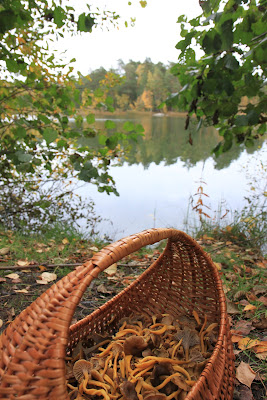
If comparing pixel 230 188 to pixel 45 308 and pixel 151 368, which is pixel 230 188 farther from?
pixel 45 308

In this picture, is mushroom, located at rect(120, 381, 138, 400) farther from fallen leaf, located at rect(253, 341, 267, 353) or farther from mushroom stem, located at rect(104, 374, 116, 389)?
fallen leaf, located at rect(253, 341, 267, 353)

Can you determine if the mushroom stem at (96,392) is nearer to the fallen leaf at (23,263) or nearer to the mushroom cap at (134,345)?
the mushroom cap at (134,345)

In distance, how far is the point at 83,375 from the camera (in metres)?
0.92

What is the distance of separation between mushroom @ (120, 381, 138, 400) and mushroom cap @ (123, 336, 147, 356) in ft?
0.44

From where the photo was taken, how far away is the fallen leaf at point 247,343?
3.85 ft

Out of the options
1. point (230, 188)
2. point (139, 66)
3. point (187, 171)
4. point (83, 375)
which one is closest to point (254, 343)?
point (83, 375)

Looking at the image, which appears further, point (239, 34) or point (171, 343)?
point (239, 34)

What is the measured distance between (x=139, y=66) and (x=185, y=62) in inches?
1088

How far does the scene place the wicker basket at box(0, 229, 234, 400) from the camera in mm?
514

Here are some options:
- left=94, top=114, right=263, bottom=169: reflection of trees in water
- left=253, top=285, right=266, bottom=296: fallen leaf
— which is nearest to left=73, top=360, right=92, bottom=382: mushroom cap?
left=253, top=285, right=266, bottom=296: fallen leaf

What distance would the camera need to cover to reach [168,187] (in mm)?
5754

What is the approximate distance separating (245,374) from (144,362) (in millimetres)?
398

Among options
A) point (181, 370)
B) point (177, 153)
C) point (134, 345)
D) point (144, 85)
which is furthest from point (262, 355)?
point (144, 85)

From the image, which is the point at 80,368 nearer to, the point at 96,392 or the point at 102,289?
the point at 96,392
